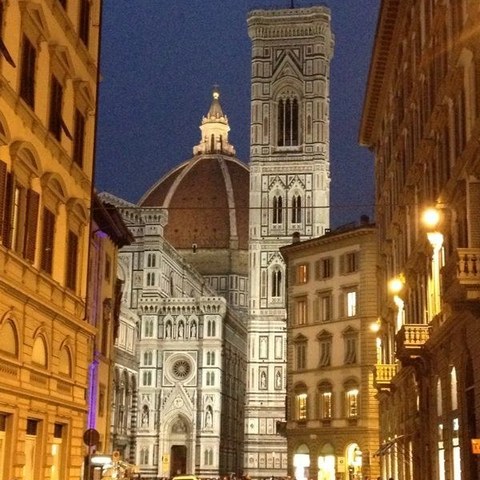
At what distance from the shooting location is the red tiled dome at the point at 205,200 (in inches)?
A: 6358

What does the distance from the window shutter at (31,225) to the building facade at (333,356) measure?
37032 millimetres

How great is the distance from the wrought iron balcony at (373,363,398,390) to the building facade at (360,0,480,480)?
0.06 metres

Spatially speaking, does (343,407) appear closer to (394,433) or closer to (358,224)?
(358,224)

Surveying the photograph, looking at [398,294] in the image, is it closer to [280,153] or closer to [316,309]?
[316,309]

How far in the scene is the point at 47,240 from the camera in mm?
22891

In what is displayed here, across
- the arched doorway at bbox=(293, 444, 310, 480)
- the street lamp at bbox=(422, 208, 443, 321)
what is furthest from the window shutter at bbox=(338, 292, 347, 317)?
the street lamp at bbox=(422, 208, 443, 321)

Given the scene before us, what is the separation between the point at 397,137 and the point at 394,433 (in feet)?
40.0

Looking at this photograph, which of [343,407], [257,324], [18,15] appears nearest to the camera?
[18,15]

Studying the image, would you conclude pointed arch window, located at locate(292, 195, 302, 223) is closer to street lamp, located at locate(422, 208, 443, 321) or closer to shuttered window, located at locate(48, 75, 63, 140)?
street lamp, located at locate(422, 208, 443, 321)

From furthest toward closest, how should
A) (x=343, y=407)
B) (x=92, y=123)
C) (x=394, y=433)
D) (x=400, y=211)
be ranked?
(x=343, y=407)
(x=394, y=433)
(x=400, y=211)
(x=92, y=123)

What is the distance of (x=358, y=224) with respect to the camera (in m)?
62.6

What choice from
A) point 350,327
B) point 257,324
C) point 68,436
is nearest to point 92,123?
point 68,436

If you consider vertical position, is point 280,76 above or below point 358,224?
above

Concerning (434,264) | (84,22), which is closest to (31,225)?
(84,22)
